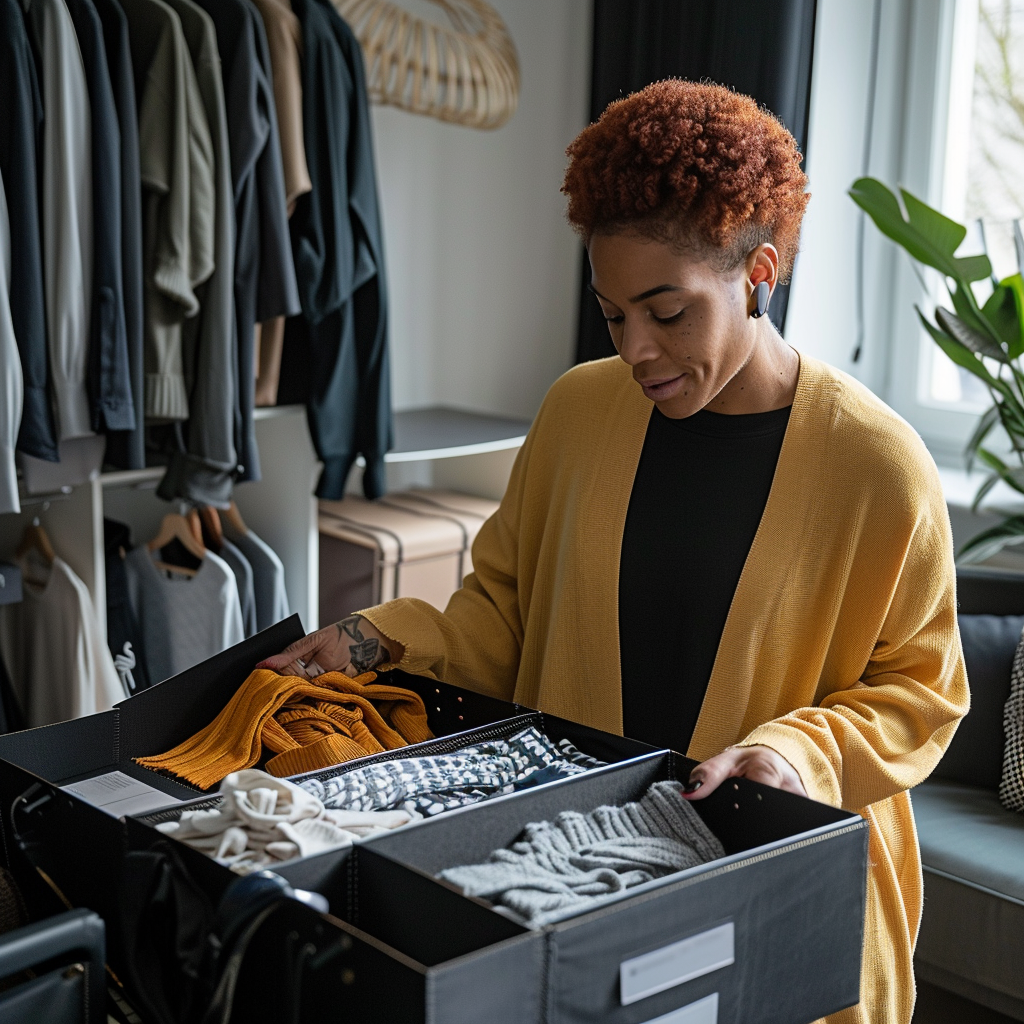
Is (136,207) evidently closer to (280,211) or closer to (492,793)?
(280,211)

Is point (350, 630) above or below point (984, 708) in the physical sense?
above

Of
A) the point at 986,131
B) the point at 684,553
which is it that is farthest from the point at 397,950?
the point at 986,131

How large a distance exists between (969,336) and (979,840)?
1.00 m

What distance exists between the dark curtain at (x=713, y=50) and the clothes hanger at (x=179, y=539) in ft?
4.16

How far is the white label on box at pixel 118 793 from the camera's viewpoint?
99 cm

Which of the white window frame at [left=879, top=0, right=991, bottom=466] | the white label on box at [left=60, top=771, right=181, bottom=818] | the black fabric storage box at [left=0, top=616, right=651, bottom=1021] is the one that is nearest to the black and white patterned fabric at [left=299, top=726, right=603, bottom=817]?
the black fabric storage box at [left=0, top=616, right=651, bottom=1021]

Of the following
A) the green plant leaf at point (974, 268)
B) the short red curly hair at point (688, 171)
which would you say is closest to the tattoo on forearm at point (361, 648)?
the short red curly hair at point (688, 171)

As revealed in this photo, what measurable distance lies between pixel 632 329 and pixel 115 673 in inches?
65.6

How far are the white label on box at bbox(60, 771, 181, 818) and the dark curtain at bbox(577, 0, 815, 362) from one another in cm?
210

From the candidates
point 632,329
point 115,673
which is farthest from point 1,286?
point 632,329

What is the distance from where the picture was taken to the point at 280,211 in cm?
241

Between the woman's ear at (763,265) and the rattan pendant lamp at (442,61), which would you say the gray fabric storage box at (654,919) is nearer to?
the woman's ear at (763,265)

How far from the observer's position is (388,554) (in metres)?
2.83

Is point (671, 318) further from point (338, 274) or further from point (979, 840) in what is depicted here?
point (338, 274)
